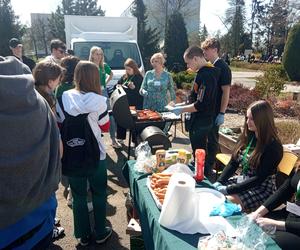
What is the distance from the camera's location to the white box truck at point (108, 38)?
8.64 meters

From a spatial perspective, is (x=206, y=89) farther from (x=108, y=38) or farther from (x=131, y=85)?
(x=108, y=38)

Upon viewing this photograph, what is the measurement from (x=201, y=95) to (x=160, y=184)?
1.64m

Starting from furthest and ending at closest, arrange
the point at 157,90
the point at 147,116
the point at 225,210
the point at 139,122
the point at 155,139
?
the point at 157,90 < the point at 147,116 < the point at 139,122 < the point at 155,139 < the point at 225,210

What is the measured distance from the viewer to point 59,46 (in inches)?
204

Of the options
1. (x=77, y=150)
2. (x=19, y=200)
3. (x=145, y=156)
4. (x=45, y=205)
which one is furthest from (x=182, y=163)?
(x=19, y=200)

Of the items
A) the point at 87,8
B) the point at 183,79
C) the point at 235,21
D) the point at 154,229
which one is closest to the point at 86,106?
the point at 154,229

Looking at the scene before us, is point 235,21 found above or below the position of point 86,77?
above

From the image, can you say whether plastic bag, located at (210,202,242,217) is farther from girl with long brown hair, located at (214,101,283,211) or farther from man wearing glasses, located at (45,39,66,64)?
man wearing glasses, located at (45,39,66,64)

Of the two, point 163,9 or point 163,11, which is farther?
point 163,11

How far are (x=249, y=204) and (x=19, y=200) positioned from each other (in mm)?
2125

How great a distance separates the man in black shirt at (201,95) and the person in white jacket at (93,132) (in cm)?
138

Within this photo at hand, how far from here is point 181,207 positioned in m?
1.90

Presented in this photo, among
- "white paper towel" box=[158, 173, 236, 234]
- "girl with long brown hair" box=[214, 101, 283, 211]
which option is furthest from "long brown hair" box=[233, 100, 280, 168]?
"white paper towel" box=[158, 173, 236, 234]

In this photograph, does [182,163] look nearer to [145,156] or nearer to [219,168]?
[145,156]
